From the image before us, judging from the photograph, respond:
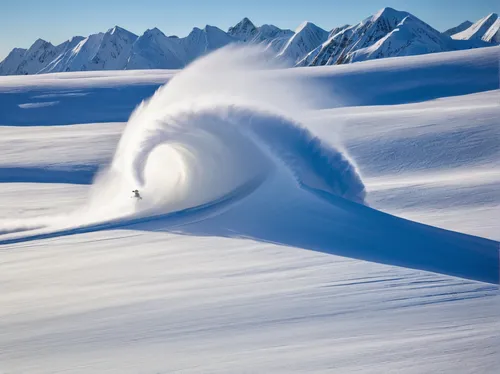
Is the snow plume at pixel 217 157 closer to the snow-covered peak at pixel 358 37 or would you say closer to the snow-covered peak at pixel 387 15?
the snow-covered peak at pixel 358 37

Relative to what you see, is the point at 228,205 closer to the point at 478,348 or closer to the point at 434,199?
the point at 434,199

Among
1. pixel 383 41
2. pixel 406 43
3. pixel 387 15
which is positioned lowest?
pixel 406 43

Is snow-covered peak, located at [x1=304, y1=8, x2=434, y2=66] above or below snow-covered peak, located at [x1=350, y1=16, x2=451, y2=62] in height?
above

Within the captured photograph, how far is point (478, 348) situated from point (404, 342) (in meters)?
0.54

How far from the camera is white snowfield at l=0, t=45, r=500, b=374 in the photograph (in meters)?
4.85

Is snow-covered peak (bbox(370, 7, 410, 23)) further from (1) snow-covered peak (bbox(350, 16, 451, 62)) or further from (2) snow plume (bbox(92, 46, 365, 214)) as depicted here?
(2) snow plume (bbox(92, 46, 365, 214))

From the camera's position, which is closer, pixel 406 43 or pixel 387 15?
pixel 406 43

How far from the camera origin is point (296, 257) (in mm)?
7195

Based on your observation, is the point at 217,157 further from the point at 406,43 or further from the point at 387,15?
the point at 387,15

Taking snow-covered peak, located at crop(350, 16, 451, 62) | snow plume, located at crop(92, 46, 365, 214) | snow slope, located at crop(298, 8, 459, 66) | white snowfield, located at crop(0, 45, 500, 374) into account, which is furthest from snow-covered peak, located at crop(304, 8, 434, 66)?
snow plume, located at crop(92, 46, 365, 214)

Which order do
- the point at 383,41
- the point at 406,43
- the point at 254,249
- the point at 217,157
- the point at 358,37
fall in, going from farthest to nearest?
the point at 358,37, the point at 406,43, the point at 383,41, the point at 217,157, the point at 254,249

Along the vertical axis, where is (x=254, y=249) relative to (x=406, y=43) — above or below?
below

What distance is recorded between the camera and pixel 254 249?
7.66m

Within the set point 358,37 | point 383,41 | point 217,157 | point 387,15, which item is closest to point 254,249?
point 217,157
